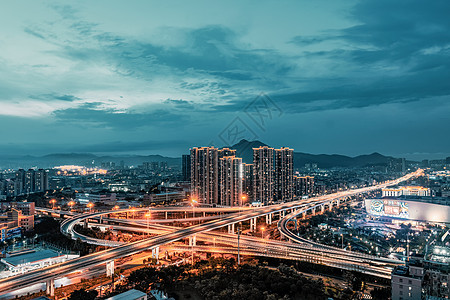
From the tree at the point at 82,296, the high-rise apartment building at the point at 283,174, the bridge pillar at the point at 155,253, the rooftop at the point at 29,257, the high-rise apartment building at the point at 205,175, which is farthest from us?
the high-rise apartment building at the point at 283,174

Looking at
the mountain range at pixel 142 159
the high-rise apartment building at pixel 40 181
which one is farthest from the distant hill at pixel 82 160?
the high-rise apartment building at pixel 40 181

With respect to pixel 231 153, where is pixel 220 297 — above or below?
below

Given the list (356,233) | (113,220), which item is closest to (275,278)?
(356,233)

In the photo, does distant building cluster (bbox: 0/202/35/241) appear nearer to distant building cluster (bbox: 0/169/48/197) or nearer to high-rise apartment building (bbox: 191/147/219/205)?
high-rise apartment building (bbox: 191/147/219/205)

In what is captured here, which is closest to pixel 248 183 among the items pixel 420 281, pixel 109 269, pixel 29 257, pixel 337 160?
pixel 109 269

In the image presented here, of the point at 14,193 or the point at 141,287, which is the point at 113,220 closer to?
the point at 141,287

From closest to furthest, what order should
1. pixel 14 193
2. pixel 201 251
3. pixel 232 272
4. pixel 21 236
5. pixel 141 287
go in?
pixel 141 287
pixel 232 272
pixel 201 251
pixel 21 236
pixel 14 193

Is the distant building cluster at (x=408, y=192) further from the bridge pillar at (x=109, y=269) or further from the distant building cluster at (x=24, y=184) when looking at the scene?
the distant building cluster at (x=24, y=184)
